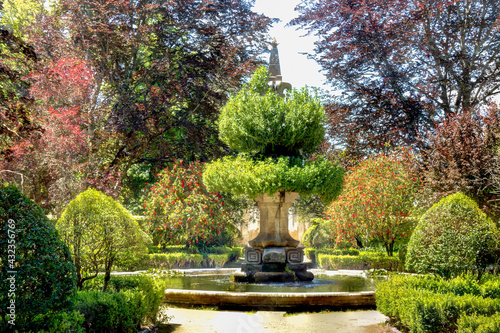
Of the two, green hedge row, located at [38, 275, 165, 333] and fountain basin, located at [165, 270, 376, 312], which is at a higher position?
green hedge row, located at [38, 275, 165, 333]

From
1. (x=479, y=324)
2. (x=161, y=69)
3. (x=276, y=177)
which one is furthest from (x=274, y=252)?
(x=161, y=69)

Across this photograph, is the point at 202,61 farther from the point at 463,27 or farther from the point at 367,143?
the point at 463,27

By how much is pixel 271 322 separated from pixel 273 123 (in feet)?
16.5

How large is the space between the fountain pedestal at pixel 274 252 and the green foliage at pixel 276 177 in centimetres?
51

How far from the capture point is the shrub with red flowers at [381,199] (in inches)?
577

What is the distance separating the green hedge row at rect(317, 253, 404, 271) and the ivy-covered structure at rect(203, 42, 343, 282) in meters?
5.51

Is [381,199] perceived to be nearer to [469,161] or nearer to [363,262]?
[363,262]

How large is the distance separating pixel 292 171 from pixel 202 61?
10283 mm

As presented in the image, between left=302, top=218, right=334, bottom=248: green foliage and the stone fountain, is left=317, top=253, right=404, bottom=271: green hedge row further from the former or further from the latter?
left=302, top=218, right=334, bottom=248: green foliage

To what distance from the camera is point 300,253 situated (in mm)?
10242

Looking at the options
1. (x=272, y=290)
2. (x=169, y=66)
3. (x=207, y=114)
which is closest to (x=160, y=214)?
(x=207, y=114)

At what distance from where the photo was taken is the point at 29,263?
3916 mm

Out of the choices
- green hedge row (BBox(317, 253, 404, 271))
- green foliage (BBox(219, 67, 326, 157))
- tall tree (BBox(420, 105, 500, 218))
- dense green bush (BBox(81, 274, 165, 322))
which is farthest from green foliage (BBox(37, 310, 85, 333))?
green hedge row (BBox(317, 253, 404, 271))

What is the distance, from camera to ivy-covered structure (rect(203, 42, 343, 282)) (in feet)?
32.5
